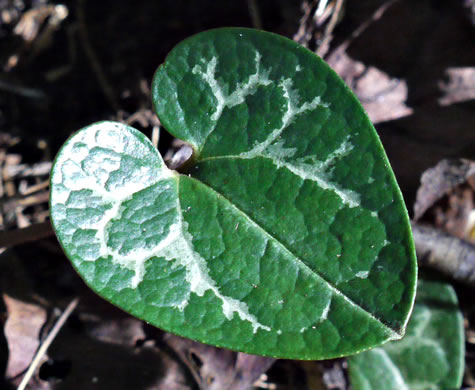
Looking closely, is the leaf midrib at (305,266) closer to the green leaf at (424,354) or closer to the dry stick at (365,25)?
the green leaf at (424,354)

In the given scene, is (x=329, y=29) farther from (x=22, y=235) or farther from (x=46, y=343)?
(x=46, y=343)

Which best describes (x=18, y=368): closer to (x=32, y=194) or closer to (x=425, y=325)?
(x=32, y=194)

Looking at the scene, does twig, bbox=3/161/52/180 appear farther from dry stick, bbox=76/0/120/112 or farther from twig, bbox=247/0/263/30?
twig, bbox=247/0/263/30

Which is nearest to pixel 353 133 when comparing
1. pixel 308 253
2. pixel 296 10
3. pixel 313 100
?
pixel 313 100

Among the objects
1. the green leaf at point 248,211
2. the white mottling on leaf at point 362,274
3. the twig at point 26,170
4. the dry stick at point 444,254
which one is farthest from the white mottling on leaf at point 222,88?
the twig at point 26,170

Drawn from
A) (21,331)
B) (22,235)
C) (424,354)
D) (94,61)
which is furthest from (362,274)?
(94,61)

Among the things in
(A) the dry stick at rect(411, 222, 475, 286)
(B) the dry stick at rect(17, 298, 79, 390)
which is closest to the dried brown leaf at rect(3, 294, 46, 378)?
(B) the dry stick at rect(17, 298, 79, 390)
